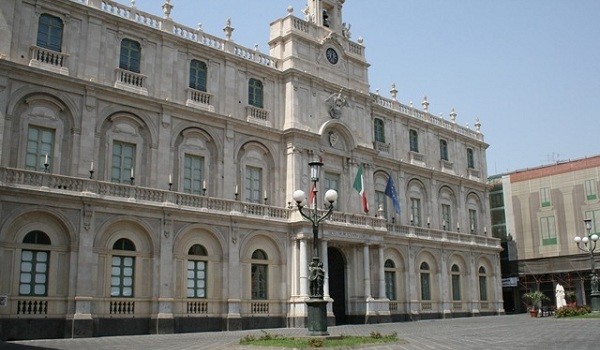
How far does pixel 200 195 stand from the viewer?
111 feet

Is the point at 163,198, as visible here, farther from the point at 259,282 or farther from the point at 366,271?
the point at 366,271

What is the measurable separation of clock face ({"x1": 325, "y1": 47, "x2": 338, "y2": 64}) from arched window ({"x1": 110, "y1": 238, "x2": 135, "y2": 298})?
61.0 ft

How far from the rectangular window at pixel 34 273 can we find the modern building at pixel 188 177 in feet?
0.20

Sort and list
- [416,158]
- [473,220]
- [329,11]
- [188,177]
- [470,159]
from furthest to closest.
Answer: [470,159] < [473,220] < [416,158] < [329,11] < [188,177]

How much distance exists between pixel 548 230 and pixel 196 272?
40.6 m

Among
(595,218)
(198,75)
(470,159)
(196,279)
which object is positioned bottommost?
(196,279)

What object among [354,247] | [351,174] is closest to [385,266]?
[354,247]

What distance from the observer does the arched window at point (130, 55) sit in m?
32.6

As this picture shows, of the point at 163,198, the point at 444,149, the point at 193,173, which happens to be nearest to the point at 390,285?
the point at 444,149

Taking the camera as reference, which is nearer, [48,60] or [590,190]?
[48,60]

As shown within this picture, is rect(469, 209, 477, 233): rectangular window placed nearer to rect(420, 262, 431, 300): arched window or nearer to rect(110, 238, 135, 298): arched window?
rect(420, 262, 431, 300): arched window

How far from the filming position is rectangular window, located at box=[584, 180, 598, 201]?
193 ft

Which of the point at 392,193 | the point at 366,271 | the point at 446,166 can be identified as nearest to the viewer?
the point at 366,271

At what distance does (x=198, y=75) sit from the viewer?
35.7m
